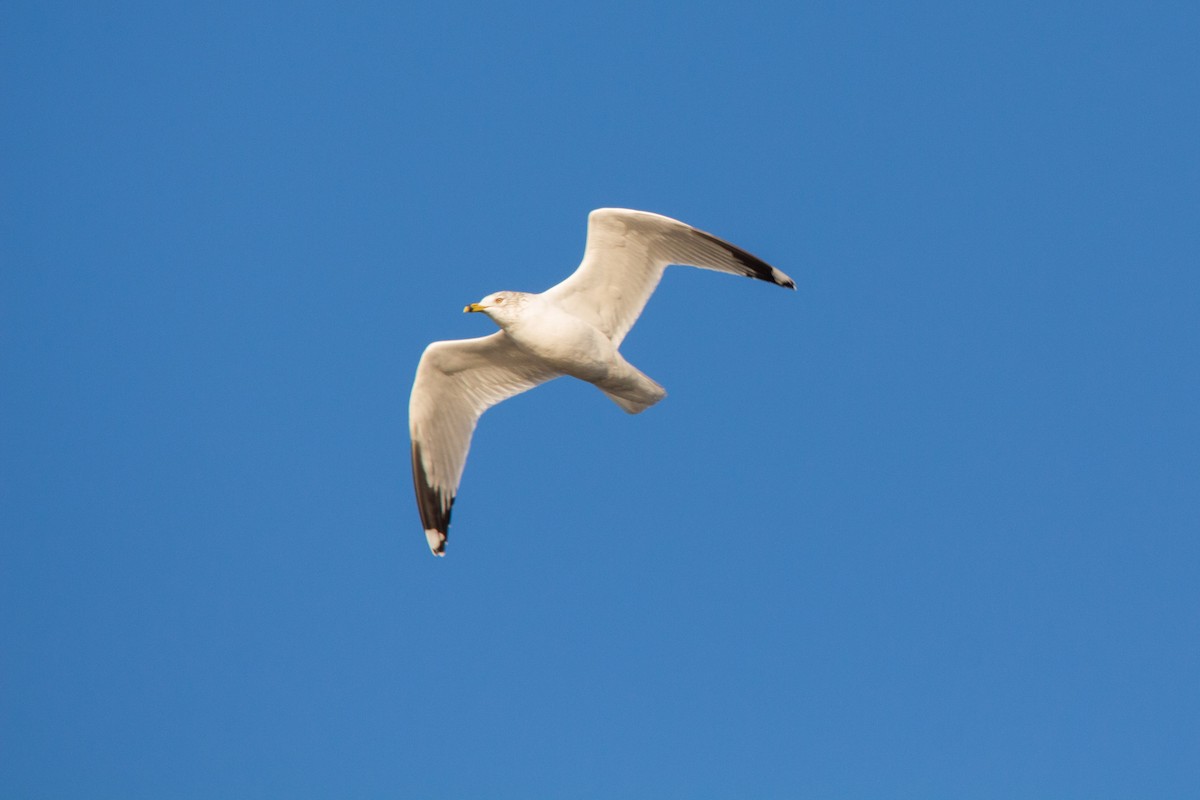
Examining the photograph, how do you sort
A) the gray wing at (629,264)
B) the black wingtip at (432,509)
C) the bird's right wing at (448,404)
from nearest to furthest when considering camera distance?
the gray wing at (629,264)
the bird's right wing at (448,404)
the black wingtip at (432,509)

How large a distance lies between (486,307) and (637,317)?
4.09 feet

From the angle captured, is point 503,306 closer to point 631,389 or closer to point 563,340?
point 563,340

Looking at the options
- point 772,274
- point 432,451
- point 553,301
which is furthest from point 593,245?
point 432,451

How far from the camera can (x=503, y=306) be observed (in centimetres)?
1171

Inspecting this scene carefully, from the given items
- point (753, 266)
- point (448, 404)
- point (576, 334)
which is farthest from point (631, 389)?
point (448, 404)

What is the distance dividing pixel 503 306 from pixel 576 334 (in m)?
0.59

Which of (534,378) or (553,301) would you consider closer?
(553,301)

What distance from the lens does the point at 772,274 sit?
39.8 ft

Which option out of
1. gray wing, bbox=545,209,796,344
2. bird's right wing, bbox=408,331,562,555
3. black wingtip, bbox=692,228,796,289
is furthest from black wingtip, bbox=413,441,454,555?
black wingtip, bbox=692,228,796,289

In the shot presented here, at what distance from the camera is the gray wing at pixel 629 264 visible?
39.0 feet

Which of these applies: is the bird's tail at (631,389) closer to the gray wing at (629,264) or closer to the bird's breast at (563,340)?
the bird's breast at (563,340)

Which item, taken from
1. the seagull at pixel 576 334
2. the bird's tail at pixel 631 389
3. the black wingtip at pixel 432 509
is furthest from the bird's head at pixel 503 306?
the black wingtip at pixel 432 509

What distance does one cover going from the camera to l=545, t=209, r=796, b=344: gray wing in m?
11.9

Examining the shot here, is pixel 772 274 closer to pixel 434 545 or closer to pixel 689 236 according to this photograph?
pixel 689 236
